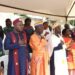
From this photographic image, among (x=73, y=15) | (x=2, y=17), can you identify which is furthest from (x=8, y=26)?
(x=2, y=17)

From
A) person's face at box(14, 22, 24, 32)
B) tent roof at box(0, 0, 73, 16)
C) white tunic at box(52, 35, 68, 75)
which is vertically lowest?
white tunic at box(52, 35, 68, 75)

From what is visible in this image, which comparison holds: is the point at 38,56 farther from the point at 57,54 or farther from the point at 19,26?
the point at 19,26

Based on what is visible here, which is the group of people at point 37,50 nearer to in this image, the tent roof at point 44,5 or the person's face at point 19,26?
the person's face at point 19,26

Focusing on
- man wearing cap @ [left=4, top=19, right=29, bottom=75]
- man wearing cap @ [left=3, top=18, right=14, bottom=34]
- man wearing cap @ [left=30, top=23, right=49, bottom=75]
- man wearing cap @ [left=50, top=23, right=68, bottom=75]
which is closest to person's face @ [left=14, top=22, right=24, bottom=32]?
man wearing cap @ [left=4, top=19, right=29, bottom=75]

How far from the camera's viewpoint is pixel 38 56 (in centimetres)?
653

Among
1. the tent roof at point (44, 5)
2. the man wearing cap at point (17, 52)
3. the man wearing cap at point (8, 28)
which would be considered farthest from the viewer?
the man wearing cap at point (8, 28)

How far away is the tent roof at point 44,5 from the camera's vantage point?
6.65 m

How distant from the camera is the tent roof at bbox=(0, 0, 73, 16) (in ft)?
21.8

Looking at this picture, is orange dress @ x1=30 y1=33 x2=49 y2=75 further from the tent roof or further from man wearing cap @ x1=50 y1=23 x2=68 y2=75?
the tent roof

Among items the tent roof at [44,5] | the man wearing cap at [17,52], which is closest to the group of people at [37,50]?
the man wearing cap at [17,52]

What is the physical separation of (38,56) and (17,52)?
1.62 ft

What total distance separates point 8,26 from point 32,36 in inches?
32.2

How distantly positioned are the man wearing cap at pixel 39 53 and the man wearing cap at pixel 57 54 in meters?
0.17

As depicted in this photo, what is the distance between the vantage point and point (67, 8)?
7652mm
